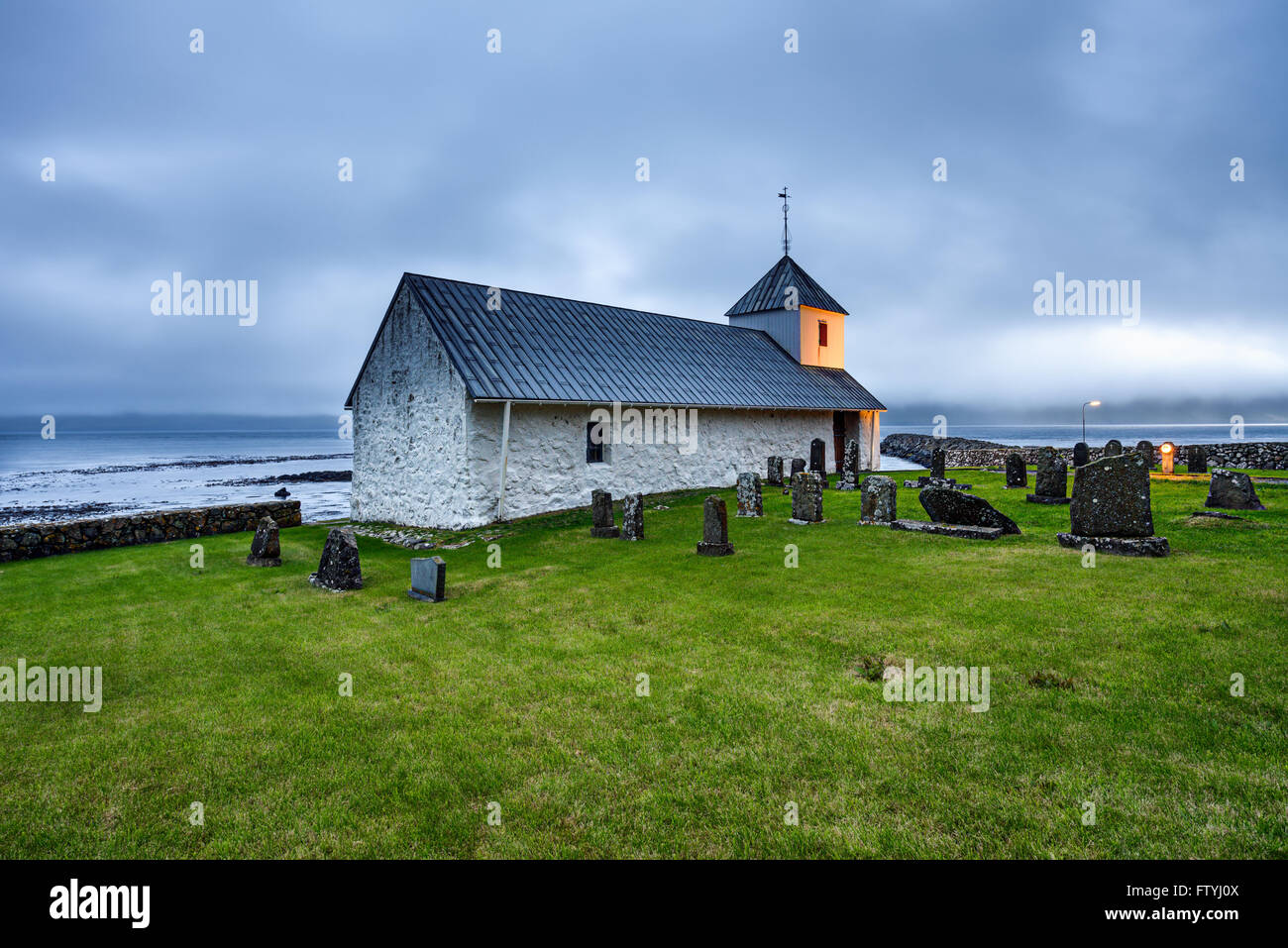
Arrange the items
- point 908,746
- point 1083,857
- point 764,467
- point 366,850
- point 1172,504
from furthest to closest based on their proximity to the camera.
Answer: point 764,467
point 1172,504
point 908,746
point 366,850
point 1083,857

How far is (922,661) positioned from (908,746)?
1592 mm

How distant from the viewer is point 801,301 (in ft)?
93.6

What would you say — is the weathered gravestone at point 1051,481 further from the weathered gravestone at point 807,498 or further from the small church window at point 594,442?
the small church window at point 594,442

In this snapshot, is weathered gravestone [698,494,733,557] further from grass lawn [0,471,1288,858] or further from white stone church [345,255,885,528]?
white stone church [345,255,885,528]

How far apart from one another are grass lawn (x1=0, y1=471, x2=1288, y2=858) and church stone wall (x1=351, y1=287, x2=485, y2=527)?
6713 mm

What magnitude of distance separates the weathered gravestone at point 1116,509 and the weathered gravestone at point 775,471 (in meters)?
12.4

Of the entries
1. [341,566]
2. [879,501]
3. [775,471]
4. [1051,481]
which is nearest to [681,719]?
[341,566]

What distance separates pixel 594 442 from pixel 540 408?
7.48ft

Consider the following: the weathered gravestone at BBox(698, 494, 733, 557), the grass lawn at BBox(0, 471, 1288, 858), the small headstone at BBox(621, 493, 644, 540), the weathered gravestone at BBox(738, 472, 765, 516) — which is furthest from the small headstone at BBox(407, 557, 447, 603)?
the weathered gravestone at BBox(738, 472, 765, 516)

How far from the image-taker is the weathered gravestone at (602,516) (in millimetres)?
13680

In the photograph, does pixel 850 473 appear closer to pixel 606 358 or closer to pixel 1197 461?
pixel 606 358

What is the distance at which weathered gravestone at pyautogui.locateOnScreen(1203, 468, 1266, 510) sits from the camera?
40.8 ft
